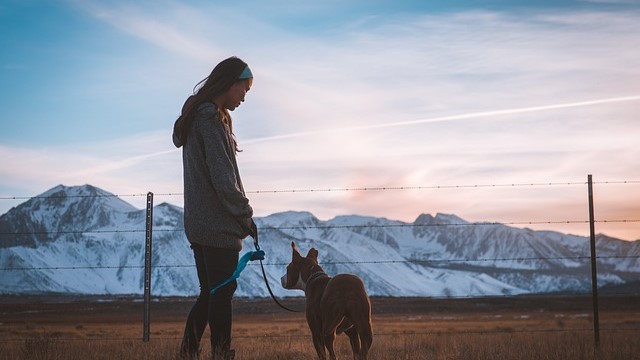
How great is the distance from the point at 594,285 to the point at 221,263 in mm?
7500

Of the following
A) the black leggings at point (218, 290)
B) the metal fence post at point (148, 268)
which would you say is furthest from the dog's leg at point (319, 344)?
the metal fence post at point (148, 268)

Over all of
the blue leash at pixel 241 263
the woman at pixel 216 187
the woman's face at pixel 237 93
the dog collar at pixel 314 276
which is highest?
the woman's face at pixel 237 93

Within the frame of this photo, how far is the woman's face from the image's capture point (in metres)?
6.29

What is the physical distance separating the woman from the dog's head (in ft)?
9.61

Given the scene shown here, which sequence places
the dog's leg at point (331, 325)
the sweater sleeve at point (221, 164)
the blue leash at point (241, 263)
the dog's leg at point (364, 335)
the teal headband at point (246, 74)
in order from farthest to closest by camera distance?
the dog's leg at point (331, 325) → the dog's leg at point (364, 335) → the teal headband at point (246, 74) → the blue leash at point (241, 263) → the sweater sleeve at point (221, 164)

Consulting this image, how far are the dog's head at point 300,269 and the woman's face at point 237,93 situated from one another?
3.28 meters

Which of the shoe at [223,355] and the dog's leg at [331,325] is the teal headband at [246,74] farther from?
the dog's leg at [331,325]

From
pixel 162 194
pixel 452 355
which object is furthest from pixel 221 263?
pixel 162 194

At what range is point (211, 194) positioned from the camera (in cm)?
614

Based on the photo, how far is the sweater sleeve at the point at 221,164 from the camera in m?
5.98

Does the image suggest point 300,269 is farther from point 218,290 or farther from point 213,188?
point 213,188

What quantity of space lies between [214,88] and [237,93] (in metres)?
0.20

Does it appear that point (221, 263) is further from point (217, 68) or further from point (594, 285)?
point (594, 285)

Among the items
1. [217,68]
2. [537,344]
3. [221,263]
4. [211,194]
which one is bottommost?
[537,344]
